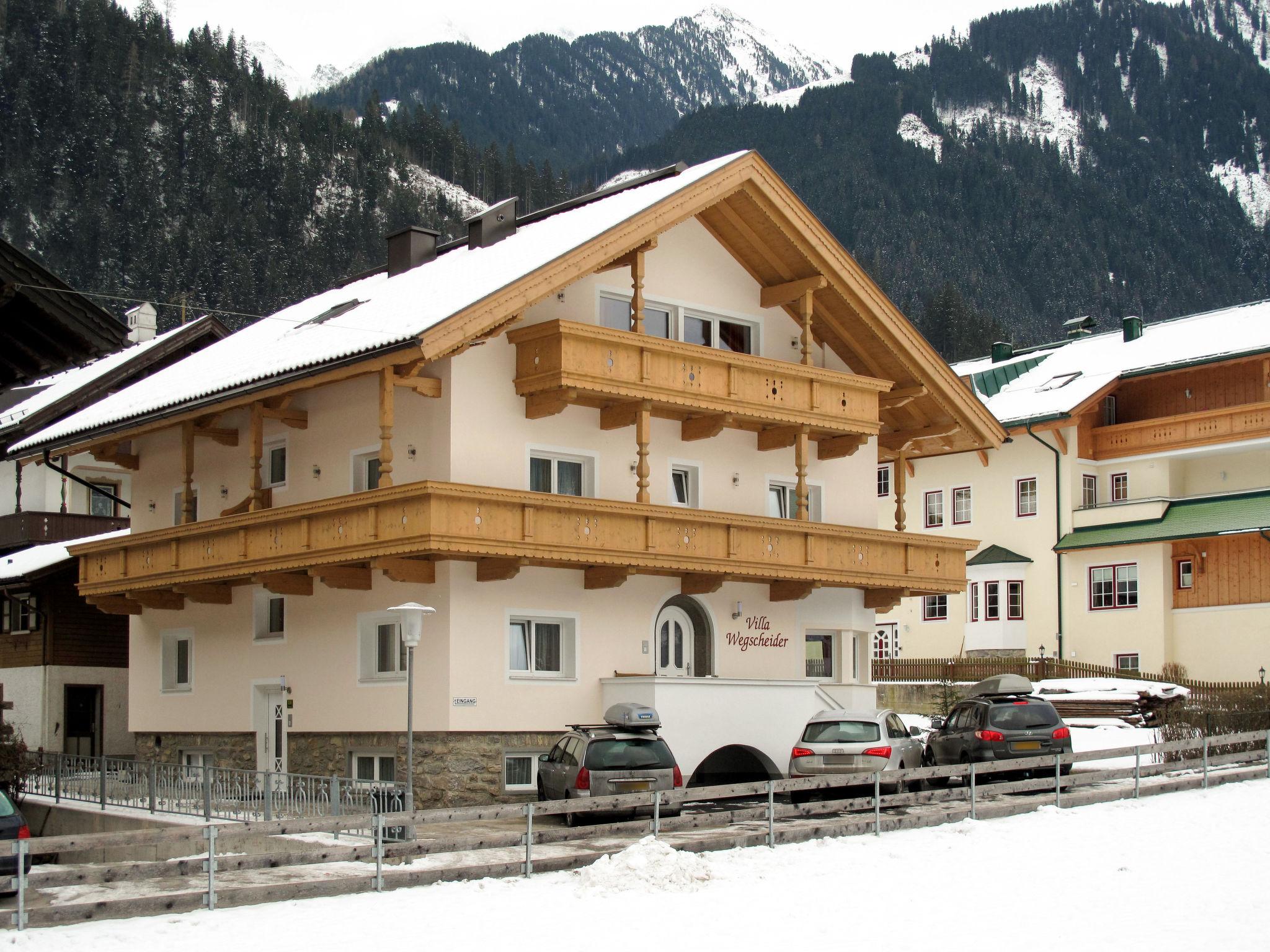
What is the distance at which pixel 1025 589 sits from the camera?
169 feet

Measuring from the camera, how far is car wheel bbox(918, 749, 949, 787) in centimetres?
2614

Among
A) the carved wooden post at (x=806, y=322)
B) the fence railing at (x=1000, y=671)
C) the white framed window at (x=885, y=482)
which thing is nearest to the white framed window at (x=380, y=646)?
the carved wooden post at (x=806, y=322)

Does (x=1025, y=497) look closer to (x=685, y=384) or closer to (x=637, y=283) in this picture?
(x=685, y=384)

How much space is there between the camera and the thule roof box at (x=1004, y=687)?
27344mm

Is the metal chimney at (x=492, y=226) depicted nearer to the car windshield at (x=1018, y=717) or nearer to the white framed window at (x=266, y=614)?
the white framed window at (x=266, y=614)

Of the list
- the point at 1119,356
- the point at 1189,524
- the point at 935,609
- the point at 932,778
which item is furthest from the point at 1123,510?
the point at 932,778

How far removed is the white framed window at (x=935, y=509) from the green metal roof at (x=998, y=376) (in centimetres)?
386

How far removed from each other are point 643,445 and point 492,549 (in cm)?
411

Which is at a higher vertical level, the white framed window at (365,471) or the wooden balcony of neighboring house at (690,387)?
the wooden balcony of neighboring house at (690,387)

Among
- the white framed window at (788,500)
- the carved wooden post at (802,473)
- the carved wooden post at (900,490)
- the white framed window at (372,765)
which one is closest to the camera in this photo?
the white framed window at (372,765)

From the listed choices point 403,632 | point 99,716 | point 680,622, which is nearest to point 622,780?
point 403,632

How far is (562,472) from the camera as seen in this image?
2825 cm

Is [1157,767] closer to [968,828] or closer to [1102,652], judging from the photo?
[968,828]

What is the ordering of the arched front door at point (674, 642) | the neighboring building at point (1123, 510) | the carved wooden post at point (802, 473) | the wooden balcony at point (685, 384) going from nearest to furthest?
the wooden balcony at point (685, 384) < the arched front door at point (674, 642) < the carved wooden post at point (802, 473) < the neighboring building at point (1123, 510)
